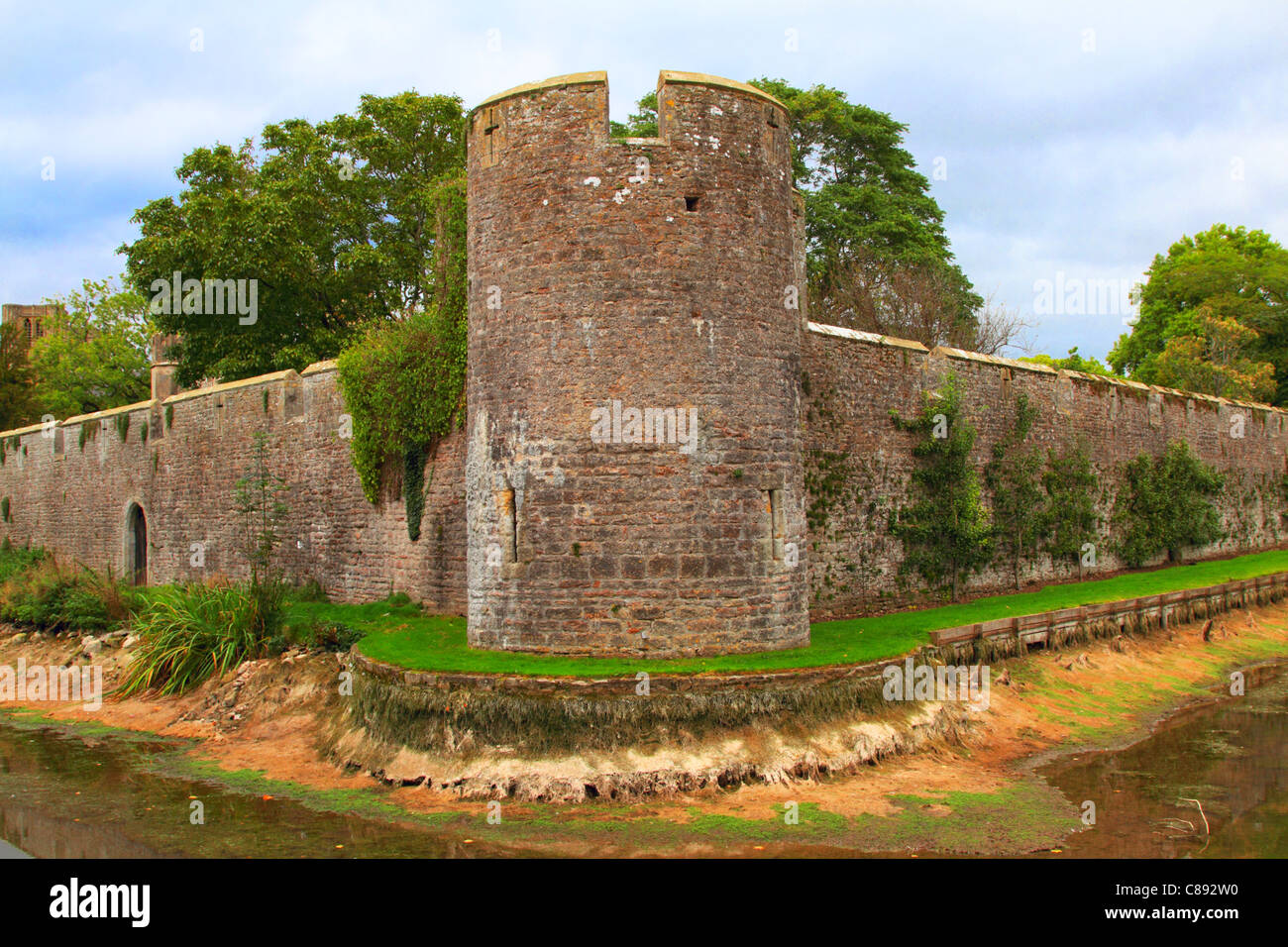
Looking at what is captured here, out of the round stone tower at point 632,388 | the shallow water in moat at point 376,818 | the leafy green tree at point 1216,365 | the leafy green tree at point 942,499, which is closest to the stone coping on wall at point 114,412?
the shallow water in moat at point 376,818

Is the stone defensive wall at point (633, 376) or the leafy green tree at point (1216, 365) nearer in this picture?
the stone defensive wall at point (633, 376)

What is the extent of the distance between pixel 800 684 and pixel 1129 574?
14.8 meters

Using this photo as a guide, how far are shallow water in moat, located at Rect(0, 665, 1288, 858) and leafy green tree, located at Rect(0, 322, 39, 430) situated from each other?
80.2 ft

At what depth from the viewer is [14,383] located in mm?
32344

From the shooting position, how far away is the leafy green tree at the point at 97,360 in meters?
34.8

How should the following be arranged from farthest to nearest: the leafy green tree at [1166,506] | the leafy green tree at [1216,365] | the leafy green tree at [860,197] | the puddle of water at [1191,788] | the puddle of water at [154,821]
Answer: the leafy green tree at [1216,365]
the leafy green tree at [860,197]
the leafy green tree at [1166,506]
the puddle of water at [154,821]
the puddle of water at [1191,788]

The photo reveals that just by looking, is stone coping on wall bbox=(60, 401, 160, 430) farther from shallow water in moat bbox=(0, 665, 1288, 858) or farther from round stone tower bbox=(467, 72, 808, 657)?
round stone tower bbox=(467, 72, 808, 657)

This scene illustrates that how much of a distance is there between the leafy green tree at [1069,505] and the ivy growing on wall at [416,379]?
1195 cm

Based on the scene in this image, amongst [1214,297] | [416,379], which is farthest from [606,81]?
[1214,297]

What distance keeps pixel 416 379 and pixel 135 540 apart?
41.5ft

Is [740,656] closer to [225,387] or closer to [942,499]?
[942,499]

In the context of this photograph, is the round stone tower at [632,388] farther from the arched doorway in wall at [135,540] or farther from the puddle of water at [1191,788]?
the arched doorway in wall at [135,540]

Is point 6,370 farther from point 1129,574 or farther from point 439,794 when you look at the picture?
point 1129,574

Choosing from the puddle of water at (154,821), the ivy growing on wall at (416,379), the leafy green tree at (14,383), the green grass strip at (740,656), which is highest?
the leafy green tree at (14,383)
